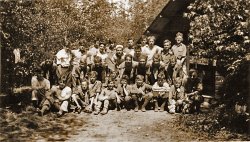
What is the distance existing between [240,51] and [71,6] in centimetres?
1606

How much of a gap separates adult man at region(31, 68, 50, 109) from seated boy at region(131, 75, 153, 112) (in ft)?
7.82

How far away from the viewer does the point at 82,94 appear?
37.4ft

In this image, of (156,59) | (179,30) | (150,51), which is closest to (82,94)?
(156,59)

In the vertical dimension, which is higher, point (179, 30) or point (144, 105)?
point (179, 30)

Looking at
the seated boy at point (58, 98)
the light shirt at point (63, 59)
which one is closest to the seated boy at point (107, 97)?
the seated boy at point (58, 98)

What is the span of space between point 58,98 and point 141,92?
7.50 ft

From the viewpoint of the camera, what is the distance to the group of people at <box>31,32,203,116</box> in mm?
11109

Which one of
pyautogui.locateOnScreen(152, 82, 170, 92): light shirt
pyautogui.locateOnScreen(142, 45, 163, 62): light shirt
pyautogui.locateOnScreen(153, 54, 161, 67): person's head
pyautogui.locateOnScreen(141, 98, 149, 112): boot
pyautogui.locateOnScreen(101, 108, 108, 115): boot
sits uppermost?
pyautogui.locateOnScreen(142, 45, 163, 62): light shirt

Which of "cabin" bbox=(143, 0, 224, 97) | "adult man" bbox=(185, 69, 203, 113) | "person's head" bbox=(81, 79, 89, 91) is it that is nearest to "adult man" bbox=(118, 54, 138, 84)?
"person's head" bbox=(81, 79, 89, 91)

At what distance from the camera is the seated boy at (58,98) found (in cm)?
1093

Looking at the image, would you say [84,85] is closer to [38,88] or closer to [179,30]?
[38,88]

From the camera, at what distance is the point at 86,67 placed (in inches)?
489

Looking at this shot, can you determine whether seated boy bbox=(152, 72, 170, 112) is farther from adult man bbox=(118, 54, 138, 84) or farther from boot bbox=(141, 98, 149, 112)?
adult man bbox=(118, 54, 138, 84)

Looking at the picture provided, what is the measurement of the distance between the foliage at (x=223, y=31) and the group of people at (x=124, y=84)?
1.94 metres
